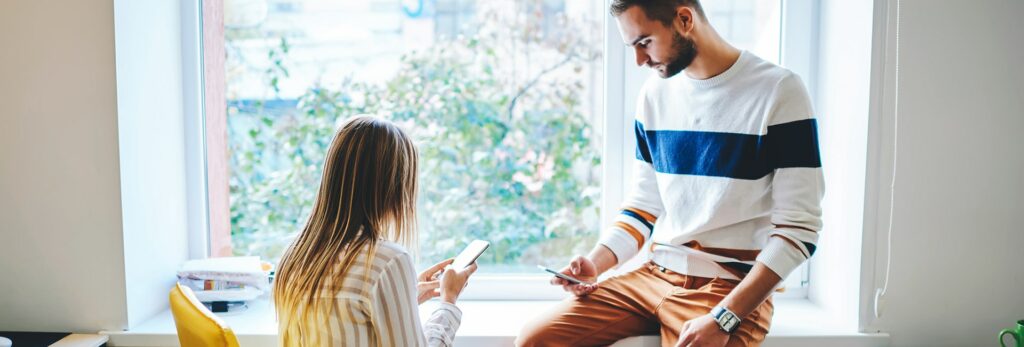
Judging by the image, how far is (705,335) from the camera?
147cm

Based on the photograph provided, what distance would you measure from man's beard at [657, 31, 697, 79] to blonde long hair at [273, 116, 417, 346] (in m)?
0.65

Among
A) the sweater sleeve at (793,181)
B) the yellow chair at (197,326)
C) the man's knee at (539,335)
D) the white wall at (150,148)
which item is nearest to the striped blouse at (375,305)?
the yellow chair at (197,326)

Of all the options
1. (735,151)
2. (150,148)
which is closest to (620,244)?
(735,151)

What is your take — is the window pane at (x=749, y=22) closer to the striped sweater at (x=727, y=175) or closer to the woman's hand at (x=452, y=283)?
the striped sweater at (x=727, y=175)

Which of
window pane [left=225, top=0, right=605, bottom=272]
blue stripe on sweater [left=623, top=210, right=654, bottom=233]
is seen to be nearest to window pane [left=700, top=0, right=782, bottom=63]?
window pane [left=225, top=0, right=605, bottom=272]

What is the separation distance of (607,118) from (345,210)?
100cm

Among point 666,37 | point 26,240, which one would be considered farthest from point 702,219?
point 26,240

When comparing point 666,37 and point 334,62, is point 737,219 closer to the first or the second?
point 666,37

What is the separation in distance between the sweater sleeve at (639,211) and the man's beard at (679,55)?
19 cm

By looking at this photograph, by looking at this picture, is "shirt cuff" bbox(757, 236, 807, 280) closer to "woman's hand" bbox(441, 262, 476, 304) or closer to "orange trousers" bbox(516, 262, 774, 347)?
"orange trousers" bbox(516, 262, 774, 347)

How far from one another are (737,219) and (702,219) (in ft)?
0.25

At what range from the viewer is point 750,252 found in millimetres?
1651

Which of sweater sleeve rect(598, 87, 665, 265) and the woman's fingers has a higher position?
sweater sleeve rect(598, 87, 665, 265)

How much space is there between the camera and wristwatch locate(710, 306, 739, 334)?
148cm
